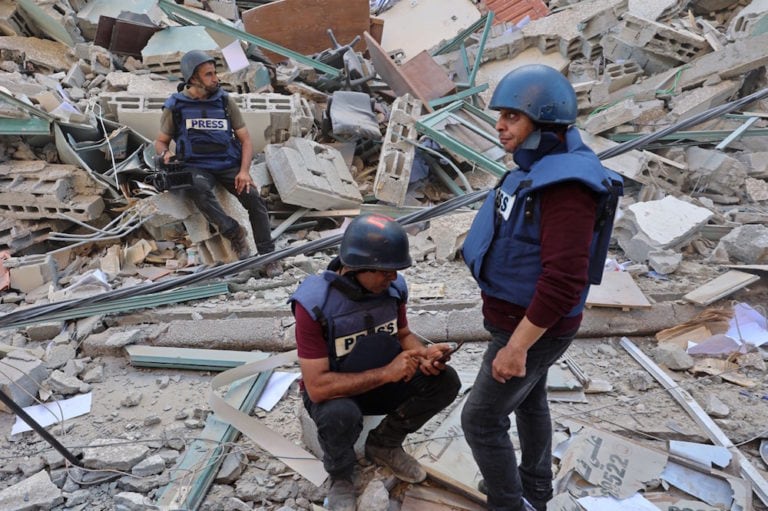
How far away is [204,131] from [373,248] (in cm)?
307

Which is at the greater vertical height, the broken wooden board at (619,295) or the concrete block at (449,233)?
the broken wooden board at (619,295)

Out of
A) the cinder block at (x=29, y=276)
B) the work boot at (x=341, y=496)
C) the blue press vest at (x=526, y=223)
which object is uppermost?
the blue press vest at (x=526, y=223)

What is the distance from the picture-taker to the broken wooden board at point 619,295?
404 cm

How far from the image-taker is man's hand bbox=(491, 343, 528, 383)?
2010 millimetres

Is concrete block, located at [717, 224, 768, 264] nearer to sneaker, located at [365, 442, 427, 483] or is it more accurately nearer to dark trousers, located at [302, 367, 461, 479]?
dark trousers, located at [302, 367, 461, 479]

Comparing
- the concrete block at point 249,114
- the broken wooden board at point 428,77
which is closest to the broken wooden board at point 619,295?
the concrete block at point 249,114

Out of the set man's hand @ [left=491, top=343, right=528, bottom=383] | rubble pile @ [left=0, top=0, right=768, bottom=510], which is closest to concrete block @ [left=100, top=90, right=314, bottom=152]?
rubble pile @ [left=0, top=0, right=768, bottom=510]

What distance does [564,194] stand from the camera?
72.6 inches

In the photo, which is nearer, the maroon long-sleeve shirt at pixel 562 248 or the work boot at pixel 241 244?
the maroon long-sleeve shirt at pixel 562 248

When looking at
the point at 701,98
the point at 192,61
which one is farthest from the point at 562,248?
the point at 701,98

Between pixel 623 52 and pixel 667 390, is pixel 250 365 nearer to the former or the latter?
pixel 667 390

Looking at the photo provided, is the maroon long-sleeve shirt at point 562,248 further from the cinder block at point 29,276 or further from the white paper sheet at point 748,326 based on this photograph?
the cinder block at point 29,276

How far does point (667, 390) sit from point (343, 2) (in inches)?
314

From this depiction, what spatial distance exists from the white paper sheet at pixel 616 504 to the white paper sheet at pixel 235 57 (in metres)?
6.43
